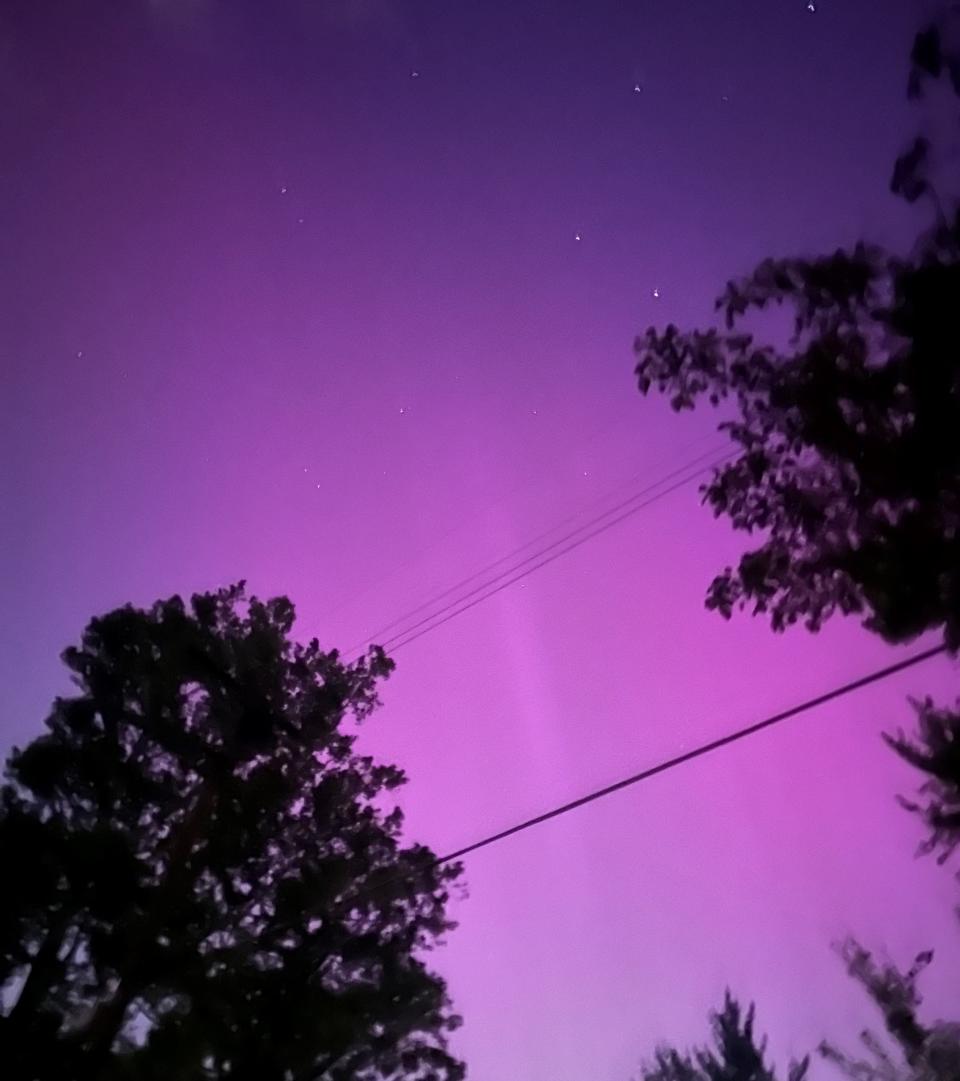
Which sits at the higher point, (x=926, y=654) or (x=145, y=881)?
(x=145, y=881)

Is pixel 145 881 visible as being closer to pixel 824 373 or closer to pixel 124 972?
pixel 124 972

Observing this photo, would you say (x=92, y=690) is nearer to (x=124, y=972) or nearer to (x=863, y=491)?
(x=124, y=972)

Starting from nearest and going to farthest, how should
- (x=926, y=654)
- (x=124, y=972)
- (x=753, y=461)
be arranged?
(x=926, y=654) → (x=753, y=461) → (x=124, y=972)

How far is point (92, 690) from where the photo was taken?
47.0ft

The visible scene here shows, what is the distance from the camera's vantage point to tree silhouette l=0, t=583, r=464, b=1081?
12078 millimetres

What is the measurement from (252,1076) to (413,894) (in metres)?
3.80

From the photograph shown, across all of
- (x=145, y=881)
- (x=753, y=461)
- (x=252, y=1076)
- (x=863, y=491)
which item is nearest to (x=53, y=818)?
(x=145, y=881)

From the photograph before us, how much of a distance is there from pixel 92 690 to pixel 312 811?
4.42 meters

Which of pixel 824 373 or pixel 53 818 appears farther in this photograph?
pixel 53 818

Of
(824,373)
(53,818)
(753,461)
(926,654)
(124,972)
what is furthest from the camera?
(53,818)

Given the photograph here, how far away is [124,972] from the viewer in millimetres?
12336

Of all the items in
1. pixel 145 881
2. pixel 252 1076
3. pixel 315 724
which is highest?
pixel 315 724

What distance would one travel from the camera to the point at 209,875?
44.7ft

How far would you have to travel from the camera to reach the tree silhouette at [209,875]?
12.1 meters
